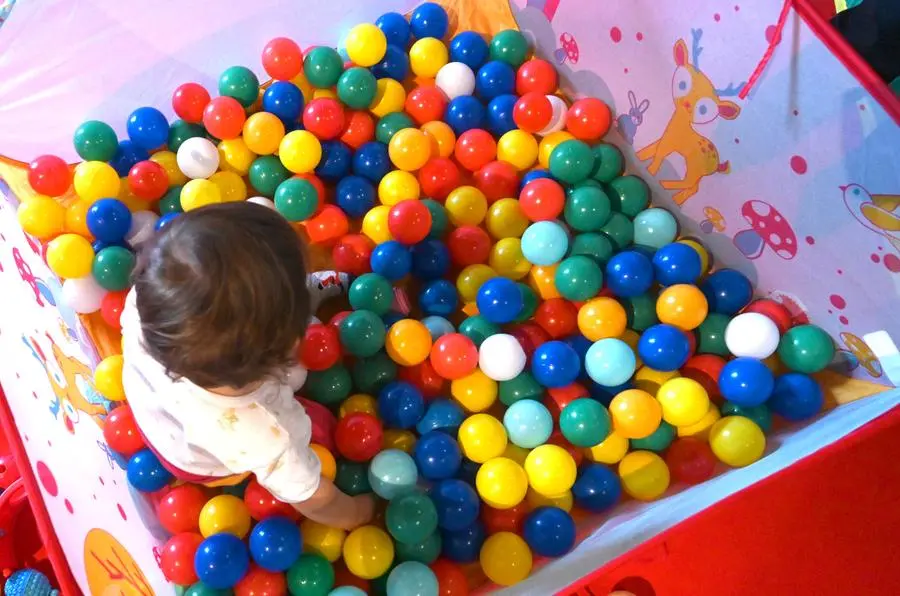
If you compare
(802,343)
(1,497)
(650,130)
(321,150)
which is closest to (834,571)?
(802,343)

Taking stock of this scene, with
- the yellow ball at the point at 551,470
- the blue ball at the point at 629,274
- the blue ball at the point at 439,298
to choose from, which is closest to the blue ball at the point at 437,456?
the yellow ball at the point at 551,470

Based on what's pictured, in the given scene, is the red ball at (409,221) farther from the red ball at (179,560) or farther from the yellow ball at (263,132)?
the red ball at (179,560)

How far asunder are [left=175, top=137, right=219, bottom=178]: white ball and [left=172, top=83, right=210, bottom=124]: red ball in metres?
0.06

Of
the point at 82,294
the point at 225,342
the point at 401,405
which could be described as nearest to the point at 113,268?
the point at 82,294

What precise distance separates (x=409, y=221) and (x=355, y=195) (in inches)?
6.4

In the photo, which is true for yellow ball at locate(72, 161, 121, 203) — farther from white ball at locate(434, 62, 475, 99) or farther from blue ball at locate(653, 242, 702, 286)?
blue ball at locate(653, 242, 702, 286)

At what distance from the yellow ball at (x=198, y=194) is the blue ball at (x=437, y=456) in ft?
1.67

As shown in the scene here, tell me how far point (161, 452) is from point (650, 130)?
33.9 inches

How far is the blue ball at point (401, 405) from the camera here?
115cm

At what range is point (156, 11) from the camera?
1299 mm

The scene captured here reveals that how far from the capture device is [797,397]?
114 centimetres

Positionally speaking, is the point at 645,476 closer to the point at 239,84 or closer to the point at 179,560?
the point at 179,560

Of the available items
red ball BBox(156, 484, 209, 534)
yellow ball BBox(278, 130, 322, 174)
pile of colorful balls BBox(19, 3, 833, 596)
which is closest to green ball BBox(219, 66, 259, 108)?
pile of colorful balls BBox(19, 3, 833, 596)

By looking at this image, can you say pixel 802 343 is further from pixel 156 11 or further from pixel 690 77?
pixel 156 11
